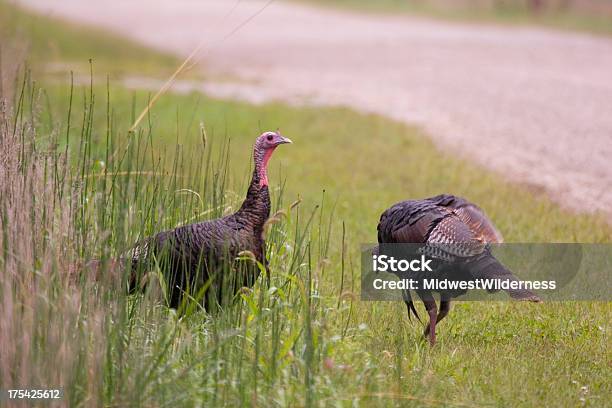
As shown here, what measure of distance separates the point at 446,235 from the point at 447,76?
1136cm

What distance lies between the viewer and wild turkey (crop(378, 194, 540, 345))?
543 cm

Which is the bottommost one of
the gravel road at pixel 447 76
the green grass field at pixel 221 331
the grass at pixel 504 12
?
the green grass field at pixel 221 331

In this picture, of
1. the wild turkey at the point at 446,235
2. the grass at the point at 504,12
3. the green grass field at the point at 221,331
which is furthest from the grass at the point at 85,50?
the wild turkey at the point at 446,235

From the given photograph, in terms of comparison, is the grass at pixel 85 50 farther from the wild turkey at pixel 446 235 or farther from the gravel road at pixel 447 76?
the wild turkey at pixel 446 235

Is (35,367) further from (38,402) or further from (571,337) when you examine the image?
(571,337)

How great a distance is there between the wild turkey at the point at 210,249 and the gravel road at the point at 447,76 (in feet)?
3.07

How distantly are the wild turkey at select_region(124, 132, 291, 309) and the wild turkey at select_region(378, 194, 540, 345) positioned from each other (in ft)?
2.35

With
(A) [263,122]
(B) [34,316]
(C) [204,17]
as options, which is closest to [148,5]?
(C) [204,17]

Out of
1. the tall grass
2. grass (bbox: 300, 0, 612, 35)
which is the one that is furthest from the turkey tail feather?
grass (bbox: 300, 0, 612, 35)

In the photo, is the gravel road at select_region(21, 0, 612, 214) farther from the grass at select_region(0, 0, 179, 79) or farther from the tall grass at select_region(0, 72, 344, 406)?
the tall grass at select_region(0, 72, 344, 406)

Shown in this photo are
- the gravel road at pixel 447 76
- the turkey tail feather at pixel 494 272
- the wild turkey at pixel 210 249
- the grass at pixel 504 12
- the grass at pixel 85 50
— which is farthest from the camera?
the grass at pixel 504 12

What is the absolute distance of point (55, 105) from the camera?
11852mm

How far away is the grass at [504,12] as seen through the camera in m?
23.0

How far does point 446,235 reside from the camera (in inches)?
215
